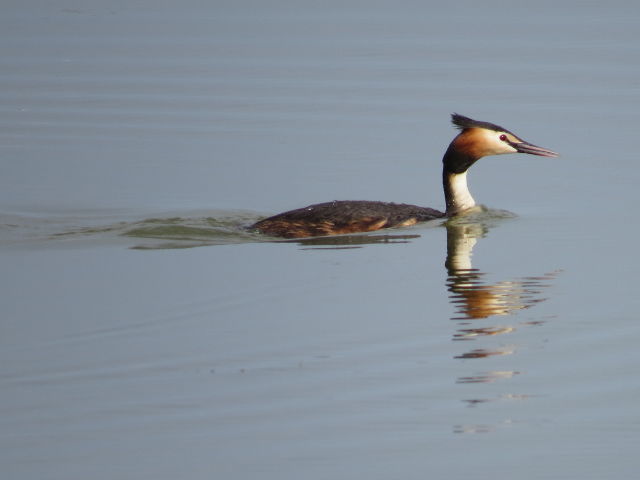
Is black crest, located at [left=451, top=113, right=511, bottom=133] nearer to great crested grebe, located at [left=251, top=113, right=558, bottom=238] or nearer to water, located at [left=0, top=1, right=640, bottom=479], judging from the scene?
great crested grebe, located at [left=251, top=113, right=558, bottom=238]

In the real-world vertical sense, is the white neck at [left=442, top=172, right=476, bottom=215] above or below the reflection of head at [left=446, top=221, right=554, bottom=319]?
above

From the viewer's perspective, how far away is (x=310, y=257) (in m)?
12.4

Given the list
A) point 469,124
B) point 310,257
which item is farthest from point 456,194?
point 310,257

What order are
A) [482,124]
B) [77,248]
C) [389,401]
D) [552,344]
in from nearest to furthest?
[389,401]
[552,344]
[77,248]
[482,124]

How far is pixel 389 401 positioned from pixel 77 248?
5.29 meters

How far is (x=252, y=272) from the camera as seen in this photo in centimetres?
1160

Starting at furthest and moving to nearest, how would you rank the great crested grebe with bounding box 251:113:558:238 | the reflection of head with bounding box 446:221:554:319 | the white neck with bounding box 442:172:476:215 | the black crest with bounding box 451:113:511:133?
the white neck with bounding box 442:172:476:215 → the black crest with bounding box 451:113:511:133 → the great crested grebe with bounding box 251:113:558:238 → the reflection of head with bounding box 446:221:554:319

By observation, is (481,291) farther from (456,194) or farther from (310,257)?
(456,194)

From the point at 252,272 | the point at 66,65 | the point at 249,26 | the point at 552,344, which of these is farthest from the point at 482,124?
the point at 249,26

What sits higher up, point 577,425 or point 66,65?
point 66,65

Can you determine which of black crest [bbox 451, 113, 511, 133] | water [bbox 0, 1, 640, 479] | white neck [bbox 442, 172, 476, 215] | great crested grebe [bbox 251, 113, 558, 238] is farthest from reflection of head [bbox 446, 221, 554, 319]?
black crest [bbox 451, 113, 511, 133]

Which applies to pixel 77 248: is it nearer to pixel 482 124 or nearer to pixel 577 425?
pixel 482 124

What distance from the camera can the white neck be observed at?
14.1 meters

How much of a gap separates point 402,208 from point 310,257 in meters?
1.48
